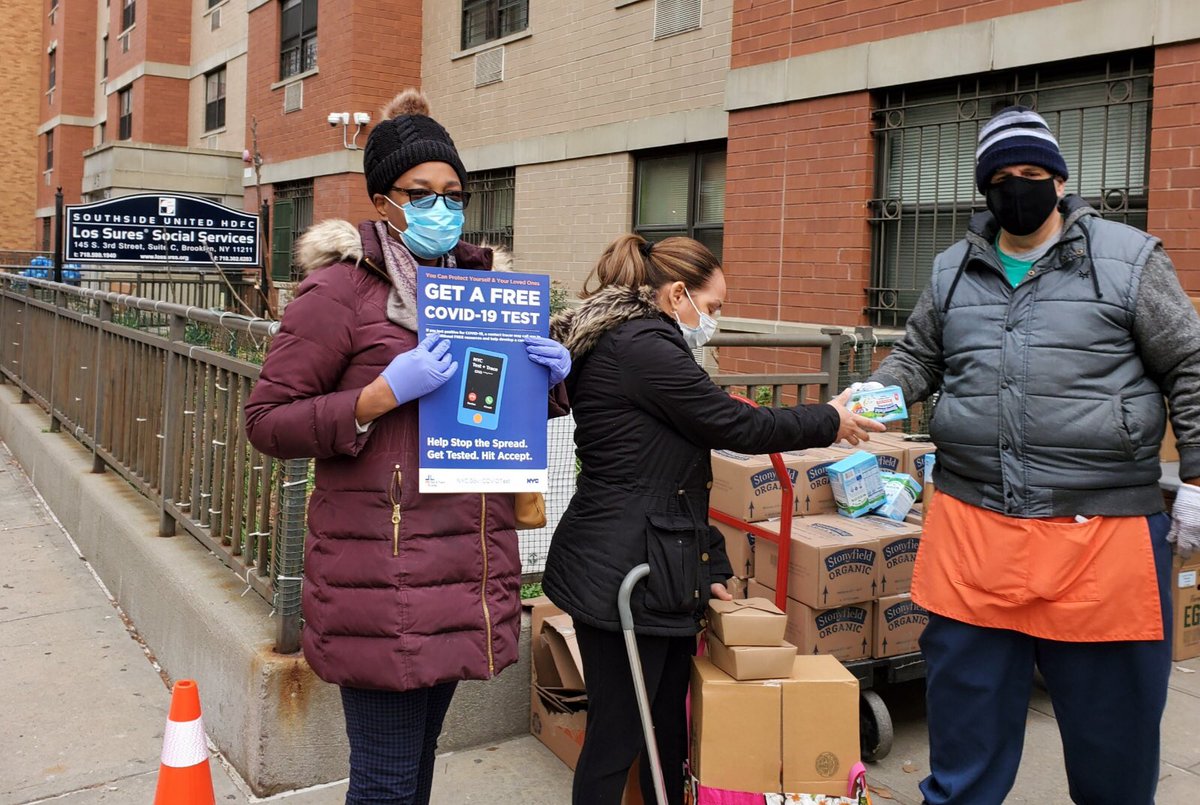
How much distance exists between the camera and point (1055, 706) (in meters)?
2.94

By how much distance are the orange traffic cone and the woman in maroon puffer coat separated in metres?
0.44

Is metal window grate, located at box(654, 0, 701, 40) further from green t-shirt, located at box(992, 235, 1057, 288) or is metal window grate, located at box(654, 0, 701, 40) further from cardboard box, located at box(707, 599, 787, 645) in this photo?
cardboard box, located at box(707, 599, 787, 645)

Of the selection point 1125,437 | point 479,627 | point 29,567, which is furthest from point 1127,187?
point 29,567

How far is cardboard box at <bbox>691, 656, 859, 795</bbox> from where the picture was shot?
123 inches

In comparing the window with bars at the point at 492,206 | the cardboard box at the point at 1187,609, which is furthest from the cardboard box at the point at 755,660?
the window with bars at the point at 492,206

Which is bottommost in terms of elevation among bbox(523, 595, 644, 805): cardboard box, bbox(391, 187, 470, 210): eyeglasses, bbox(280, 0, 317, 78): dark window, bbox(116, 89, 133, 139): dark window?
bbox(523, 595, 644, 805): cardboard box

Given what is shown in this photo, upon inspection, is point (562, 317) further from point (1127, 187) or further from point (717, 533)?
point (1127, 187)

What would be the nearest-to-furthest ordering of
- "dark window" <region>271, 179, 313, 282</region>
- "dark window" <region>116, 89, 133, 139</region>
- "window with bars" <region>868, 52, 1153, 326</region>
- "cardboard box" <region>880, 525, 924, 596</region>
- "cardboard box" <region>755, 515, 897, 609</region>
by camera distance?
"cardboard box" <region>755, 515, 897, 609</region> < "cardboard box" <region>880, 525, 924, 596</region> < "window with bars" <region>868, 52, 1153, 326</region> < "dark window" <region>271, 179, 313, 282</region> < "dark window" <region>116, 89, 133, 139</region>

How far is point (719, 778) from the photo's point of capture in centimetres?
313

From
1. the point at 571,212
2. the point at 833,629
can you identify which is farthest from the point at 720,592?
the point at 571,212

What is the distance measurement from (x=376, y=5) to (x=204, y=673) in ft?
45.5

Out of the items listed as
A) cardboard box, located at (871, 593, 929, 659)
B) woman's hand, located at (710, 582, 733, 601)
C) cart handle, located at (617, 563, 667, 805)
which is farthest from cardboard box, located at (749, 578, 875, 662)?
cart handle, located at (617, 563, 667, 805)

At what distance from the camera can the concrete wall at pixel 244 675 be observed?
146 inches

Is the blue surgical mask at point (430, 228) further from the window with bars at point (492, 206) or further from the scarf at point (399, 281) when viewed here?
the window with bars at point (492, 206)
